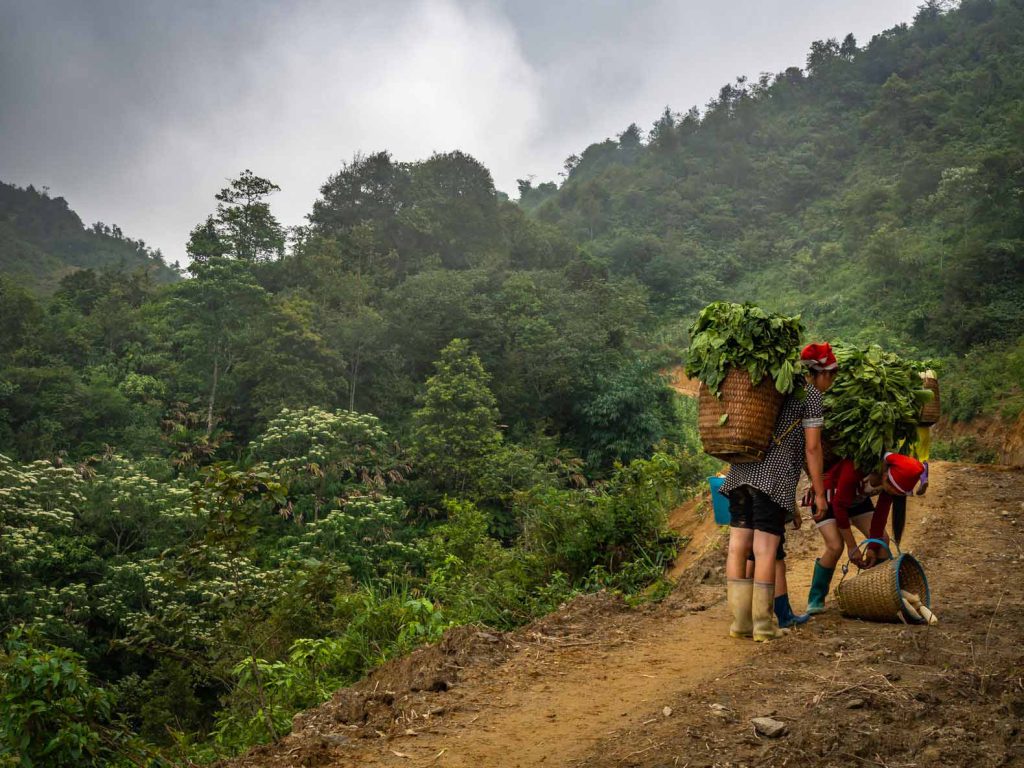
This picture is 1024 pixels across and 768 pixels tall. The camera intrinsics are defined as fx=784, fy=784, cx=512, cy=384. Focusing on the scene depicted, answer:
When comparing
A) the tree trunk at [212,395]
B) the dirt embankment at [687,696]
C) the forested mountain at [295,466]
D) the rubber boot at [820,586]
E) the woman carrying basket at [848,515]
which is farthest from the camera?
the tree trunk at [212,395]

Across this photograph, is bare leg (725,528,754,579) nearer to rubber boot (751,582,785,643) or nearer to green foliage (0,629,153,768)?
rubber boot (751,582,785,643)

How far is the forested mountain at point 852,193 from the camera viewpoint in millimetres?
24312

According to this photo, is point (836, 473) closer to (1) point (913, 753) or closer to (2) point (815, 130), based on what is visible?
(1) point (913, 753)

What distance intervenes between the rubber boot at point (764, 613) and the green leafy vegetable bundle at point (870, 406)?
1050mm

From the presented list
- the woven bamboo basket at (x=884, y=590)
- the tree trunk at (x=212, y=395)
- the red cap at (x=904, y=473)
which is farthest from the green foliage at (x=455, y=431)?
the red cap at (x=904, y=473)

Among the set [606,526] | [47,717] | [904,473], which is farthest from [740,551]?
[47,717]

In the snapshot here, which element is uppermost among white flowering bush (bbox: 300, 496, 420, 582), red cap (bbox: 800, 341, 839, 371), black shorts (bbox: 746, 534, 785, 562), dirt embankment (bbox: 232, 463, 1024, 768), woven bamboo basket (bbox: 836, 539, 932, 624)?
red cap (bbox: 800, 341, 839, 371)

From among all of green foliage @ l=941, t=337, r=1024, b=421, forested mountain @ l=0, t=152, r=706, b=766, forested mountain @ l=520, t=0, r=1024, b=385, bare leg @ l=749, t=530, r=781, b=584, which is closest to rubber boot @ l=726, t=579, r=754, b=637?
bare leg @ l=749, t=530, r=781, b=584

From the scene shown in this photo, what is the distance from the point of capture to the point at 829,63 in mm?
62188

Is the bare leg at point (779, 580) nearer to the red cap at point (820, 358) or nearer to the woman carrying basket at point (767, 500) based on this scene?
the woman carrying basket at point (767, 500)

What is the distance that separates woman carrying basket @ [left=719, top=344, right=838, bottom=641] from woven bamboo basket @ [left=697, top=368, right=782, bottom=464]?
9 centimetres

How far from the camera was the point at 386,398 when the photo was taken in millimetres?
26188

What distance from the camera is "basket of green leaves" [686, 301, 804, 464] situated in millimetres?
4258

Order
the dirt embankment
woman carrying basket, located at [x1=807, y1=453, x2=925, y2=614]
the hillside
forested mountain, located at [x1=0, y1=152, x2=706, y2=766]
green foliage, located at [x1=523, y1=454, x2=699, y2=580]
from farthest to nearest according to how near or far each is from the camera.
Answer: the hillside < green foliage, located at [x1=523, y1=454, x2=699, y2=580] < forested mountain, located at [x1=0, y1=152, x2=706, y2=766] < woman carrying basket, located at [x1=807, y1=453, x2=925, y2=614] < the dirt embankment
